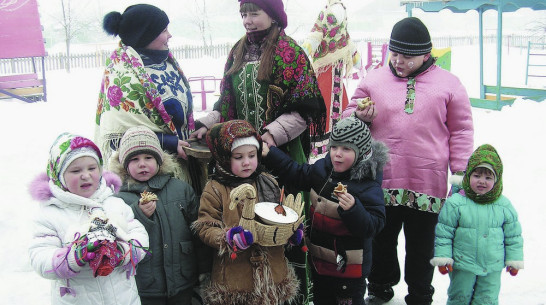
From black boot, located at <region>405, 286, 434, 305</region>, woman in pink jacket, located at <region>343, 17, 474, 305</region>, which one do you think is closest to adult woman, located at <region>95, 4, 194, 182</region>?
woman in pink jacket, located at <region>343, 17, 474, 305</region>

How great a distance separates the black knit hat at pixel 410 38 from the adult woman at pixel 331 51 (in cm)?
282

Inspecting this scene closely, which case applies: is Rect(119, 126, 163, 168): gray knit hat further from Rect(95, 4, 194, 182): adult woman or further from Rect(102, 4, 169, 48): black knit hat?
Rect(102, 4, 169, 48): black knit hat

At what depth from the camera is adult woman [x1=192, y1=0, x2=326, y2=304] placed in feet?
10.1

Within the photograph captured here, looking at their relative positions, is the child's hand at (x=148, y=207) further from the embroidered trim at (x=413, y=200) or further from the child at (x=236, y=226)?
the embroidered trim at (x=413, y=200)

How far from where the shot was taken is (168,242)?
9.12ft

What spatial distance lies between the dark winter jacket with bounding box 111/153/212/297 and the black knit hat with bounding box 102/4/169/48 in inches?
31.4

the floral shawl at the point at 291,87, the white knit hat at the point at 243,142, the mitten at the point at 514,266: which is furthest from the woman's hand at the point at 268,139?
the mitten at the point at 514,266

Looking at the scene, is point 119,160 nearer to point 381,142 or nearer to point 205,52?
point 381,142

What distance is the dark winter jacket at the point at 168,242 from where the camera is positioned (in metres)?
2.76

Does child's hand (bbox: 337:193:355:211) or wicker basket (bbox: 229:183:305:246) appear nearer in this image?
wicker basket (bbox: 229:183:305:246)

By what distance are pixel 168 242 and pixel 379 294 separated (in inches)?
69.6

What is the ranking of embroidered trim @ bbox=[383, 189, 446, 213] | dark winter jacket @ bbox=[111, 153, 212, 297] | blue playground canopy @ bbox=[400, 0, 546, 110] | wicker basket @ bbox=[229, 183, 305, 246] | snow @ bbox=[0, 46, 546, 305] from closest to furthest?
wicker basket @ bbox=[229, 183, 305, 246] < dark winter jacket @ bbox=[111, 153, 212, 297] < embroidered trim @ bbox=[383, 189, 446, 213] < snow @ bbox=[0, 46, 546, 305] < blue playground canopy @ bbox=[400, 0, 546, 110]

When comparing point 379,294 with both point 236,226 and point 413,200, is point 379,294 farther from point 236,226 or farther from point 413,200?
point 236,226

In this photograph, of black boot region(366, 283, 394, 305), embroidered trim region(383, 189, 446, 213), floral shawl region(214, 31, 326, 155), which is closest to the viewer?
floral shawl region(214, 31, 326, 155)
